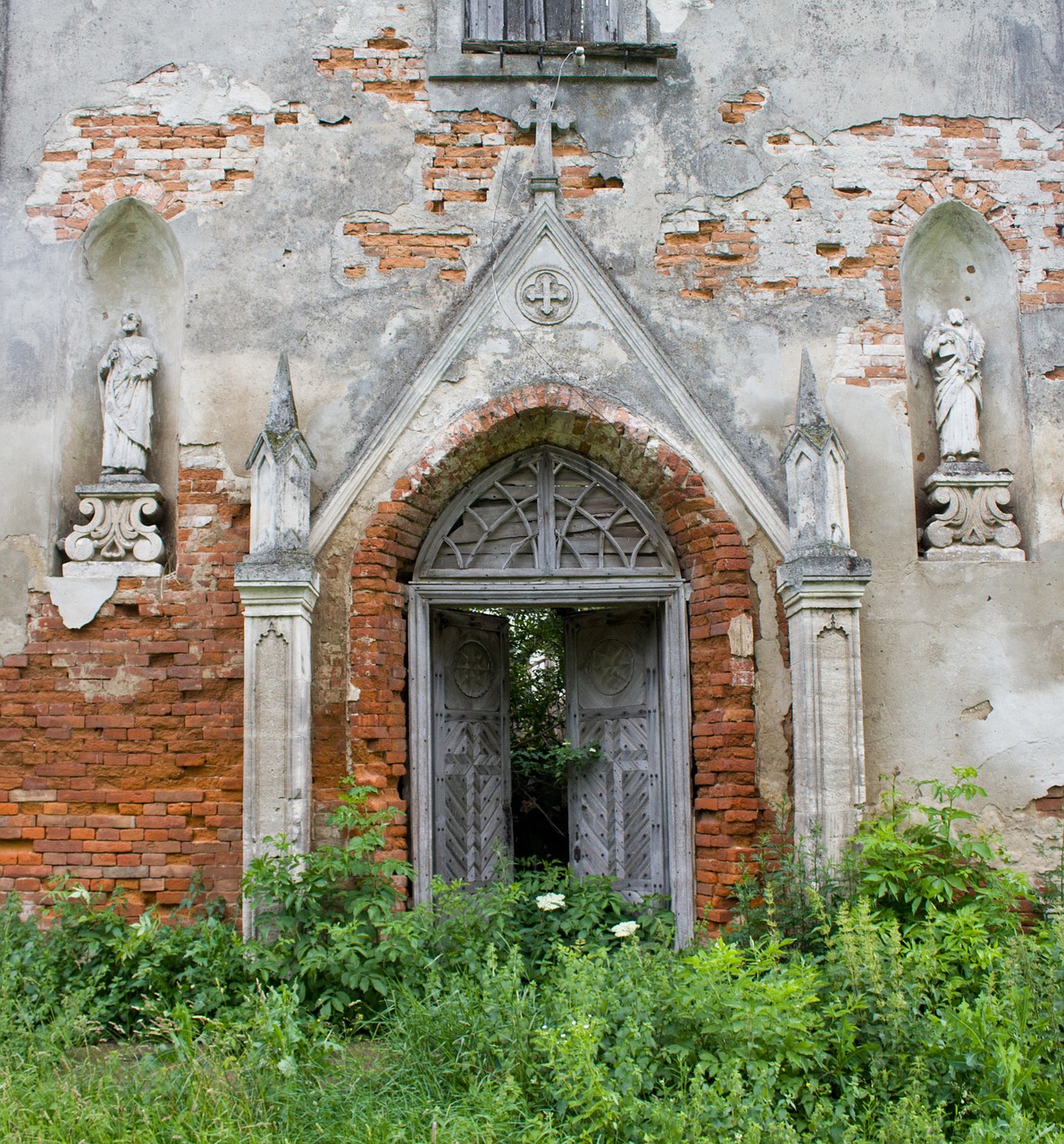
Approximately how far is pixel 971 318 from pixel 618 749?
3.76 metres

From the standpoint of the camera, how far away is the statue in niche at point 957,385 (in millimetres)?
6988

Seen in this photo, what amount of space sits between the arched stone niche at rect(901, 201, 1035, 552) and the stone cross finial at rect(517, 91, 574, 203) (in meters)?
2.42

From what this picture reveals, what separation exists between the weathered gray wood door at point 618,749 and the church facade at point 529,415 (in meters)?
0.03

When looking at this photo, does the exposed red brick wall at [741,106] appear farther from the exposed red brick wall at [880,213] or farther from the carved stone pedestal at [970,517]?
the carved stone pedestal at [970,517]

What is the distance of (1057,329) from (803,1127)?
5.44 metres

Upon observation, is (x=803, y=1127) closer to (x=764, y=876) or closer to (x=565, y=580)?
(x=764, y=876)

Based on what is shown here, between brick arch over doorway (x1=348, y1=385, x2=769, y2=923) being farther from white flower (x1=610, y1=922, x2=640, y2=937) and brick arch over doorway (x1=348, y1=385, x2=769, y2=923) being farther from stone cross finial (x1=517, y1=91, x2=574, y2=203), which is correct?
stone cross finial (x1=517, y1=91, x2=574, y2=203)

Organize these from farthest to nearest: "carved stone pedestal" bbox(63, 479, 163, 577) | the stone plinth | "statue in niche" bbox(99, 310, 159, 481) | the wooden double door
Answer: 1. the wooden double door
2. "statue in niche" bbox(99, 310, 159, 481)
3. "carved stone pedestal" bbox(63, 479, 163, 577)
4. the stone plinth

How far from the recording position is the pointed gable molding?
6.57 meters

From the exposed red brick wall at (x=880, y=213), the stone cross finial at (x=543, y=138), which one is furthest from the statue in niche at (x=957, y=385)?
the stone cross finial at (x=543, y=138)

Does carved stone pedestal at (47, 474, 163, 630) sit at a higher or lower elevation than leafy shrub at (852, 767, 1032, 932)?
higher

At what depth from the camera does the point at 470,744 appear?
720 centimetres

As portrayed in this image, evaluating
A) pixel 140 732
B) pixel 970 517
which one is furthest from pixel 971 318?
pixel 140 732

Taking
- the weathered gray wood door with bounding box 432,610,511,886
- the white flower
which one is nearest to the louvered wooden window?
the weathered gray wood door with bounding box 432,610,511,886
